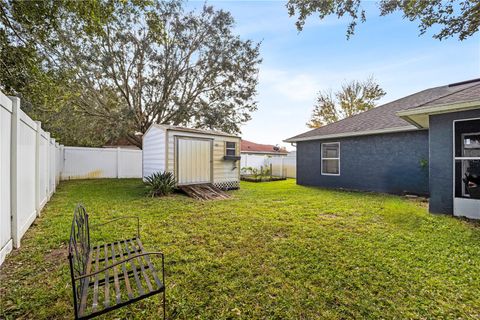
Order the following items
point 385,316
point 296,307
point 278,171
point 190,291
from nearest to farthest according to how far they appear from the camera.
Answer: point 385,316 → point 296,307 → point 190,291 → point 278,171

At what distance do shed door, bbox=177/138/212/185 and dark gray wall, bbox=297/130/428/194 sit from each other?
5302 mm

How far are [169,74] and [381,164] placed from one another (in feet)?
38.9

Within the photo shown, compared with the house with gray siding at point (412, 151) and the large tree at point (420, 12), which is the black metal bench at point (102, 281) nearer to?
the large tree at point (420, 12)

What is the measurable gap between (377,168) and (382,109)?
3631 millimetres

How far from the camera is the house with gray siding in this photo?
16.5 ft

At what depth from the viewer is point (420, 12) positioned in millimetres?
4488

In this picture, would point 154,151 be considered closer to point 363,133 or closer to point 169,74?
point 169,74

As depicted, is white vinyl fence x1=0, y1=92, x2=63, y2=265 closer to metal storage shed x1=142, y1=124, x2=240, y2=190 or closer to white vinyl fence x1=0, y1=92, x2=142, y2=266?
white vinyl fence x1=0, y1=92, x2=142, y2=266

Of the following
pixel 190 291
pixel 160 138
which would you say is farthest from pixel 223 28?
pixel 190 291

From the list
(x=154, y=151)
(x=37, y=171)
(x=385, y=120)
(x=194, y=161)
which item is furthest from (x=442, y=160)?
(x=154, y=151)

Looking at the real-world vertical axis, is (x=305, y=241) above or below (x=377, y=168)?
below

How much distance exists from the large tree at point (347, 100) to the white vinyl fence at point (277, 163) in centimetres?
990

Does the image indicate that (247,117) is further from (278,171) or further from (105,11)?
(105,11)

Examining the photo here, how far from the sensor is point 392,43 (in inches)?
298
